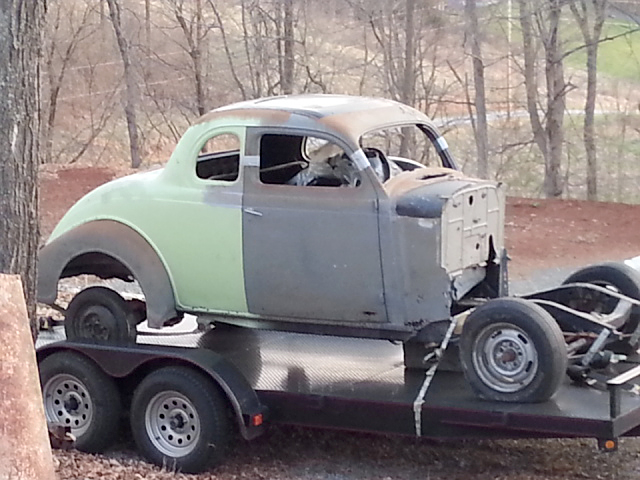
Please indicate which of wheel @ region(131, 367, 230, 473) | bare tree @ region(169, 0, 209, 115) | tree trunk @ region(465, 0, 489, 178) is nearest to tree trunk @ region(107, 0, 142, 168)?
bare tree @ region(169, 0, 209, 115)

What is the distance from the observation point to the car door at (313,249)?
6789 millimetres

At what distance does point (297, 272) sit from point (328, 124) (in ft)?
3.23

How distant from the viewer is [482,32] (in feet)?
62.6

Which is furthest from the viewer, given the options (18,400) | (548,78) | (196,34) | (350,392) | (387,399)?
(196,34)

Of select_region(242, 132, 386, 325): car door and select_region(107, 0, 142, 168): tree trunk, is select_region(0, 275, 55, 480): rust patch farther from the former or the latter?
select_region(107, 0, 142, 168): tree trunk

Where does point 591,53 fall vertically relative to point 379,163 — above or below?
above

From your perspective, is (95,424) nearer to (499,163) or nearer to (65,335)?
(65,335)

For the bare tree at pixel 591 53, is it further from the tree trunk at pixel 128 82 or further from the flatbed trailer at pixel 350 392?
the flatbed trailer at pixel 350 392

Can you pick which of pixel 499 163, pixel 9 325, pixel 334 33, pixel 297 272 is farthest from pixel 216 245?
pixel 499 163

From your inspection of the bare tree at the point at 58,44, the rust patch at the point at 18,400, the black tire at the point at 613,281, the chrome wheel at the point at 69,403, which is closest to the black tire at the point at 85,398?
the chrome wheel at the point at 69,403

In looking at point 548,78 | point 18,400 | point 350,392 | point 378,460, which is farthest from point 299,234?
point 548,78

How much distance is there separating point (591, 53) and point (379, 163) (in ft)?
41.3

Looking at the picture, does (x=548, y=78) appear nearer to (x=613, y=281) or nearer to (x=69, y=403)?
(x=613, y=281)

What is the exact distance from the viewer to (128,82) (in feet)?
66.6
